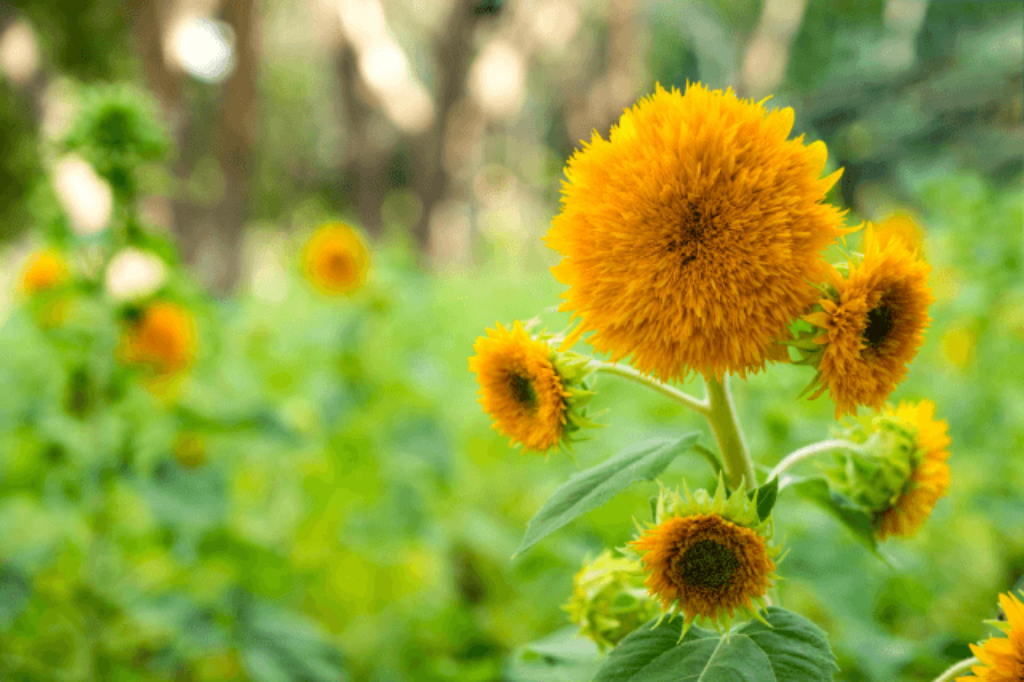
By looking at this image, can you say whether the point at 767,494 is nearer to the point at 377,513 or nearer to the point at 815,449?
the point at 815,449

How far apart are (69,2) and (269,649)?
7019mm

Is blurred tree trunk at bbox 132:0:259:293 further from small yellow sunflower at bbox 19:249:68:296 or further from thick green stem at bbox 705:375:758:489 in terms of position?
thick green stem at bbox 705:375:758:489

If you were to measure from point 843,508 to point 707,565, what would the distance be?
0.62ft

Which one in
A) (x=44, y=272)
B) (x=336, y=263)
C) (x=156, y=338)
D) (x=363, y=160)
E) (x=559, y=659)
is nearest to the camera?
(x=559, y=659)

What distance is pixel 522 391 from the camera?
0.58 meters

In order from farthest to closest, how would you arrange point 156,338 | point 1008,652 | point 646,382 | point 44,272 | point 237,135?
point 237,135 < point 44,272 < point 156,338 < point 646,382 < point 1008,652

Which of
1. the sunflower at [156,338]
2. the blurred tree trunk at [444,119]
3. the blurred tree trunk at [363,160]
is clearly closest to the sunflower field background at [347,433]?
the sunflower at [156,338]

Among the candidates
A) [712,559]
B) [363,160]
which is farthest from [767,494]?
[363,160]

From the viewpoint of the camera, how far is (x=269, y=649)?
1.43 meters

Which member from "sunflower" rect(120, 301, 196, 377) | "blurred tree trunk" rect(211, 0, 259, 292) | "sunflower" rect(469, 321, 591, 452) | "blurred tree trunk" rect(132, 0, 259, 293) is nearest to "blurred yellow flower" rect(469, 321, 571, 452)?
"sunflower" rect(469, 321, 591, 452)

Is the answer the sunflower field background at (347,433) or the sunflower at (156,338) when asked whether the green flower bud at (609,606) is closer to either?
the sunflower field background at (347,433)

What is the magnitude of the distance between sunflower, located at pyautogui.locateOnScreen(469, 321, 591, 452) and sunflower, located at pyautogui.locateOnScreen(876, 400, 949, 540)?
28 centimetres

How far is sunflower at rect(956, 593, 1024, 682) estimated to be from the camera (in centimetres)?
47

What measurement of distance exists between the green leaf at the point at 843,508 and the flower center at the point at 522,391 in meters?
0.23
